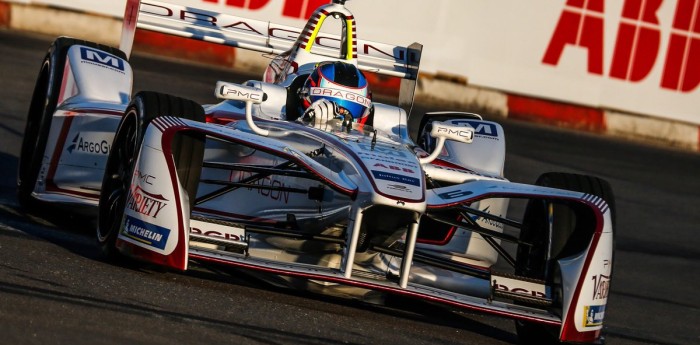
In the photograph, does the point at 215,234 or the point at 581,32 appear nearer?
the point at 215,234

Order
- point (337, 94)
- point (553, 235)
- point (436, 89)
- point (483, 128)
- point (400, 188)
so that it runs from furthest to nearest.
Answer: point (436, 89), point (483, 128), point (337, 94), point (553, 235), point (400, 188)

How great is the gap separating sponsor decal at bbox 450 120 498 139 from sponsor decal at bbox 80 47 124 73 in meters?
2.49

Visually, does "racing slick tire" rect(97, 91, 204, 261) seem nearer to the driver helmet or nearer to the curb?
the driver helmet

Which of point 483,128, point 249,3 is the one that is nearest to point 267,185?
point 483,128

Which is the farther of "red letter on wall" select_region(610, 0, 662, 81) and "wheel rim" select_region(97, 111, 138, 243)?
"red letter on wall" select_region(610, 0, 662, 81)

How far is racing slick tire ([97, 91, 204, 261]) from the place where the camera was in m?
7.57

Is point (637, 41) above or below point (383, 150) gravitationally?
below

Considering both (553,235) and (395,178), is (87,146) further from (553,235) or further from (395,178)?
(553,235)

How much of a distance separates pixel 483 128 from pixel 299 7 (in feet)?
31.5

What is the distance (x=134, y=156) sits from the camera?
25.0 feet

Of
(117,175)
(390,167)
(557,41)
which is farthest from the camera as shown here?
(557,41)

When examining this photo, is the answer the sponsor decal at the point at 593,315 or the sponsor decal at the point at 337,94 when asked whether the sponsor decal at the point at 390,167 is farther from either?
the sponsor decal at the point at 337,94

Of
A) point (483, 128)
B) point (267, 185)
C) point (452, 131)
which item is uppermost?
point (452, 131)

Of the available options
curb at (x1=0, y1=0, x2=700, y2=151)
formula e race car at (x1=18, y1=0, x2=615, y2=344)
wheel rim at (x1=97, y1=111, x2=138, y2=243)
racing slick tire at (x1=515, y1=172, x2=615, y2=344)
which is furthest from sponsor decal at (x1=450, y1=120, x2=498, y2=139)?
curb at (x1=0, y1=0, x2=700, y2=151)
